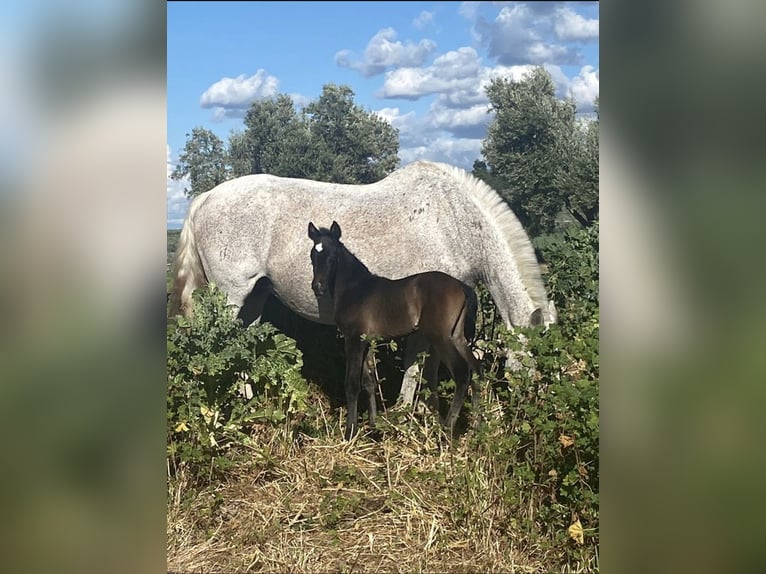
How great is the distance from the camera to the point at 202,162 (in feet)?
14.2

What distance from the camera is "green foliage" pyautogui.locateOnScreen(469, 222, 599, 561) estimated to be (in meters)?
2.93

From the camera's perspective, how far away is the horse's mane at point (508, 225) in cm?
412

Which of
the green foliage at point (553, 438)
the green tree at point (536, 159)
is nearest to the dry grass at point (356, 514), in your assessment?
the green foliage at point (553, 438)

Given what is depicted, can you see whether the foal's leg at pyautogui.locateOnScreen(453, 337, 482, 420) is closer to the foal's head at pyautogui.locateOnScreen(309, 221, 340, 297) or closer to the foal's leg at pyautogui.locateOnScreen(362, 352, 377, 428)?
the foal's leg at pyautogui.locateOnScreen(362, 352, 377, 428)

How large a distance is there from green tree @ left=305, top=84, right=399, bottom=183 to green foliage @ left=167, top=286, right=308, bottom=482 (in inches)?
45.0

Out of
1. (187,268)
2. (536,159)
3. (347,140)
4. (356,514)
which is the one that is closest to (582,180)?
(536,159)

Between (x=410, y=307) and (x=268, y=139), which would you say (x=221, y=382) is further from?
(x=268, y=139)

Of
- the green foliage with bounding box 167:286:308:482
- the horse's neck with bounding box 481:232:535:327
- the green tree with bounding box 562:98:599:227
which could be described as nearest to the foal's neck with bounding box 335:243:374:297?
the green foliage with bounding box 167:286:308:482

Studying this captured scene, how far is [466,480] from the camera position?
328cm
